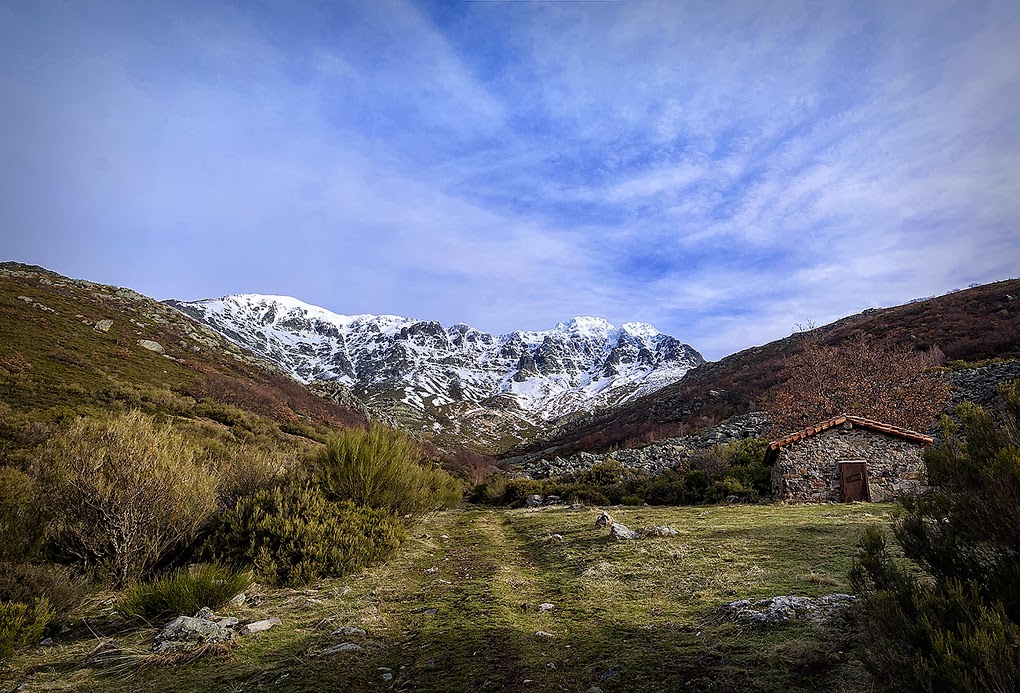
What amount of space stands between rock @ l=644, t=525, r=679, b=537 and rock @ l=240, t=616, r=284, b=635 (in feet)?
23.2

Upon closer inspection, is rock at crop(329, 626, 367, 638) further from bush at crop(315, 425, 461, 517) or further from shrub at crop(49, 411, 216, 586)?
bush at crop(315, 425, 461, 517)

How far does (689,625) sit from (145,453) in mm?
7519

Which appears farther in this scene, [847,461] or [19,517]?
[847,461]

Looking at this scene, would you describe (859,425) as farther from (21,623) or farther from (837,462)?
(21,623)

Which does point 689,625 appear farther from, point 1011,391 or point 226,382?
point 226,382

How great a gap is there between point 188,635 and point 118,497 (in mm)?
2688

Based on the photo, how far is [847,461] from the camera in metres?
15.6

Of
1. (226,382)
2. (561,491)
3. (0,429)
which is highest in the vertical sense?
(226,382)

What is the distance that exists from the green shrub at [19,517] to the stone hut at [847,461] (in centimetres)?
1840

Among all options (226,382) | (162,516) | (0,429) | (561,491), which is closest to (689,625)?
(162,516)

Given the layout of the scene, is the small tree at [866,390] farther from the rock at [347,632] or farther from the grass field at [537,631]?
the rock at [347,632]

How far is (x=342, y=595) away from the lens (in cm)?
673

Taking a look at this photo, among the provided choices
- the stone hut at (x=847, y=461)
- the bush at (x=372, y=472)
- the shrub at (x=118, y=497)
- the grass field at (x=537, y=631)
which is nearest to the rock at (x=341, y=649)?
the grass field at (x=537, y=631)

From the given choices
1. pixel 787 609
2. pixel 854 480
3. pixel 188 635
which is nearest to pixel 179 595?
pixel 188 635
